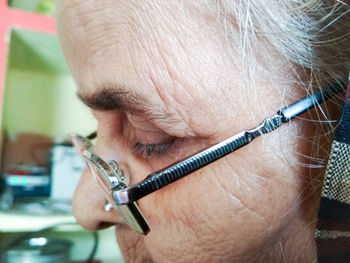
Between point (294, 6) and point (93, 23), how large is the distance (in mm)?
270

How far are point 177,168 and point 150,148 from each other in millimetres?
93

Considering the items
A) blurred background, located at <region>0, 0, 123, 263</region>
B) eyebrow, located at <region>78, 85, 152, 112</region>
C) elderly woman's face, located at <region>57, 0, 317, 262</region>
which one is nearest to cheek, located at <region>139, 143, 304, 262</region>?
elderly woman's face, located at <region>57, 0, 317, 262</region>

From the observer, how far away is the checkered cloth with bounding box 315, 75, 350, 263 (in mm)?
402

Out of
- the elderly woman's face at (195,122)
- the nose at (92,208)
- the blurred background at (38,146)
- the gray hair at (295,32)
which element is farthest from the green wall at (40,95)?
the gray hair at (295,32)

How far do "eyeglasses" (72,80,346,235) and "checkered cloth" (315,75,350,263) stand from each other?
0.18ft

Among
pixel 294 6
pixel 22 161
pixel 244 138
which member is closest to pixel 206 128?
pixel 244 138

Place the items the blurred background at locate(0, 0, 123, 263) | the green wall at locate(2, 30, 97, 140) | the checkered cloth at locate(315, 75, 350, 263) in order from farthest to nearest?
the green wall at locate(2, 30, 97, 140), the blurred background at locate(0, 0, 123, 263), the checkered cloth at locate(315, 75, 350, 263)

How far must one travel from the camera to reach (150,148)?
562 millimetres

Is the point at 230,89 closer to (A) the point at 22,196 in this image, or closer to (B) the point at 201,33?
(B) the point at 201,33

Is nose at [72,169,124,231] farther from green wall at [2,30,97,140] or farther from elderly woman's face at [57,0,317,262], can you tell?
green wall at [2,30,97,140]

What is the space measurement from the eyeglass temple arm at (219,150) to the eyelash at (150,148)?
58 millimetres

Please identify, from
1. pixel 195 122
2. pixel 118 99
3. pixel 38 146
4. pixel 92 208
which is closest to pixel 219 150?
pixel 195 122

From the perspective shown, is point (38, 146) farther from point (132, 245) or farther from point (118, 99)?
point (118, 99)

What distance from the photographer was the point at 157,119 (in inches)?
19.7
